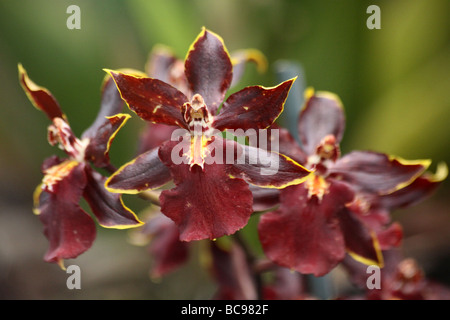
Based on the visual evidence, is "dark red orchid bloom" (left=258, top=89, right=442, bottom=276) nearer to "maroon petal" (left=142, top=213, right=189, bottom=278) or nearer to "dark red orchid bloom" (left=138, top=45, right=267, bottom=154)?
"dark red orchid bloom" (left=138, top=45, right=267, bottom=154)

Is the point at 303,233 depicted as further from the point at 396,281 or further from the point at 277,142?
the point at 396,281

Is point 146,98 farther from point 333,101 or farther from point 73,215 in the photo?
point 333,101

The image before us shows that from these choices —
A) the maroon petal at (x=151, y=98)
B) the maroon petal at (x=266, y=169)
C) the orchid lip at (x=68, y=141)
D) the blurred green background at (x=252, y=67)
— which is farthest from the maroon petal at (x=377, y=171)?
the blurred green background at (x=252, y=67)

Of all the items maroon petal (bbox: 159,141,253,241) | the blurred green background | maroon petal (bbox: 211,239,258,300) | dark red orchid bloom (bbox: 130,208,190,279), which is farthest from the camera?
the blurred green background

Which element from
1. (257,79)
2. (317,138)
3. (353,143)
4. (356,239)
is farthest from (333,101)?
(353,143)

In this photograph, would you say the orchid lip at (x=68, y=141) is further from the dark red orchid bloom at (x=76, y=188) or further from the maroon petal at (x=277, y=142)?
the maroon petal at (x=277, y=142)

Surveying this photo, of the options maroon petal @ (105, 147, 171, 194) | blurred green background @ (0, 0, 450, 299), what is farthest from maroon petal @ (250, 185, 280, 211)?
blurred green background @ (0, 0, 450, 299)
